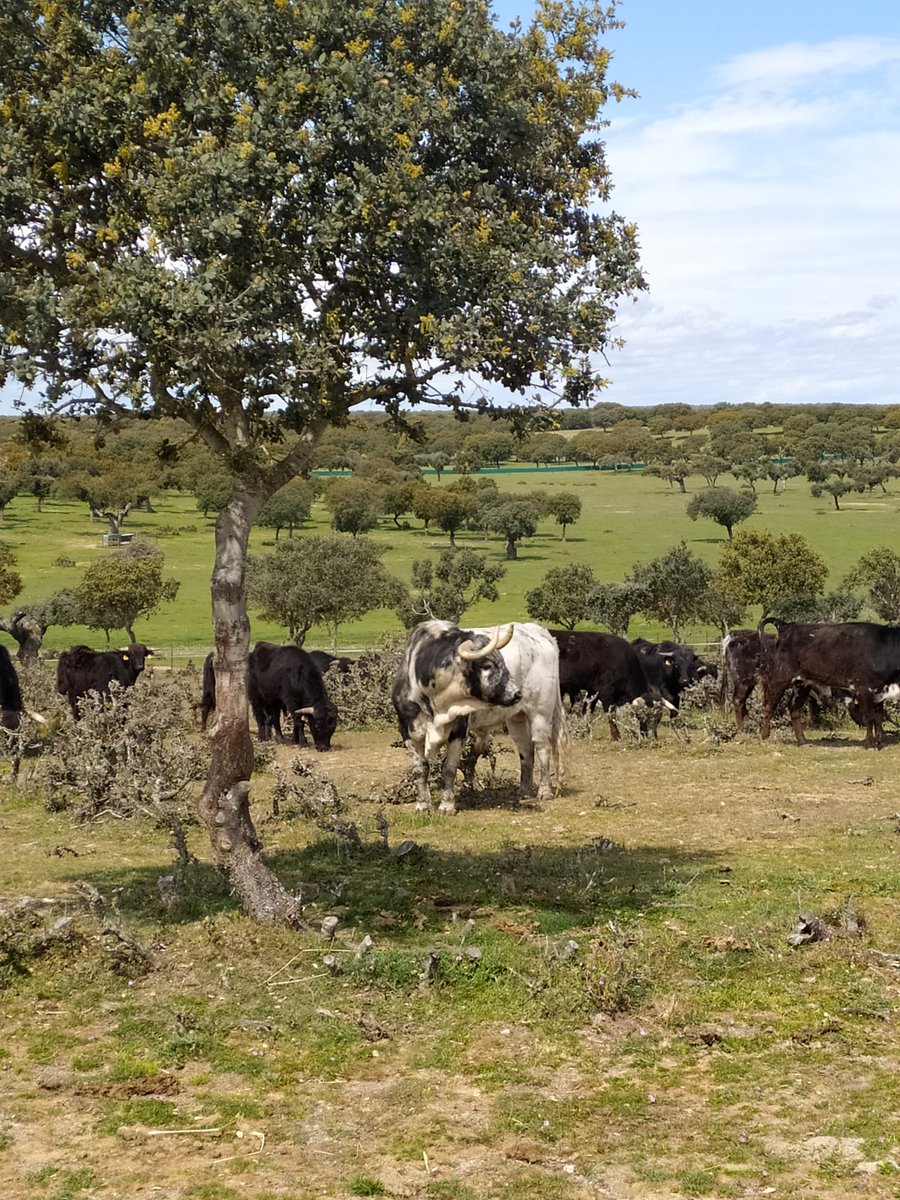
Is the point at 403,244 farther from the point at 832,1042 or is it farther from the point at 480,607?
the point at 480,607

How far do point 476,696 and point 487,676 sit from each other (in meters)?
0.32

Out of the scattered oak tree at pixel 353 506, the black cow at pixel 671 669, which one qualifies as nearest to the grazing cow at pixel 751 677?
the black cow at pixel 671 669

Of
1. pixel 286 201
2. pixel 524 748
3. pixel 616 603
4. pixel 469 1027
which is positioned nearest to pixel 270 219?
pixel 286 201

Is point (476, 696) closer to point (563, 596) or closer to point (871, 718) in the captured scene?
point (871, 718)

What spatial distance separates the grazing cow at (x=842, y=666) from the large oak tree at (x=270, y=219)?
13.0m

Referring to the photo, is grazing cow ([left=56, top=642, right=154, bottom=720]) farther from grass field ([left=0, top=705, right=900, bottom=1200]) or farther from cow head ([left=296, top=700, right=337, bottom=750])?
grass field ([left=0, top=705, right=900, bottom=1200])

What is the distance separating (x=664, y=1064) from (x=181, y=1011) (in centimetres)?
341

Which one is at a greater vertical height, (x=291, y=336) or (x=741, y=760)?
(x=291, y=336)

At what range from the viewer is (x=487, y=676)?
51.9 ft

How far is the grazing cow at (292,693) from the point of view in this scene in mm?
24406

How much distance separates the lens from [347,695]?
2831 centimetres

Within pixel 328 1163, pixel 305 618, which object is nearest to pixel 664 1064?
pixel 328 1163

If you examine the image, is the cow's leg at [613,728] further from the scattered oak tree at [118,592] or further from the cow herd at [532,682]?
the scattered oak tree at [118,592]

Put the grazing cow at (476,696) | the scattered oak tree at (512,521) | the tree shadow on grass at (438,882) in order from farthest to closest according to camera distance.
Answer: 1. the scattered oak tree at (512,521)
2. the grazing cow at (476,696)
3. the tree shadow on grass at (438,882)
